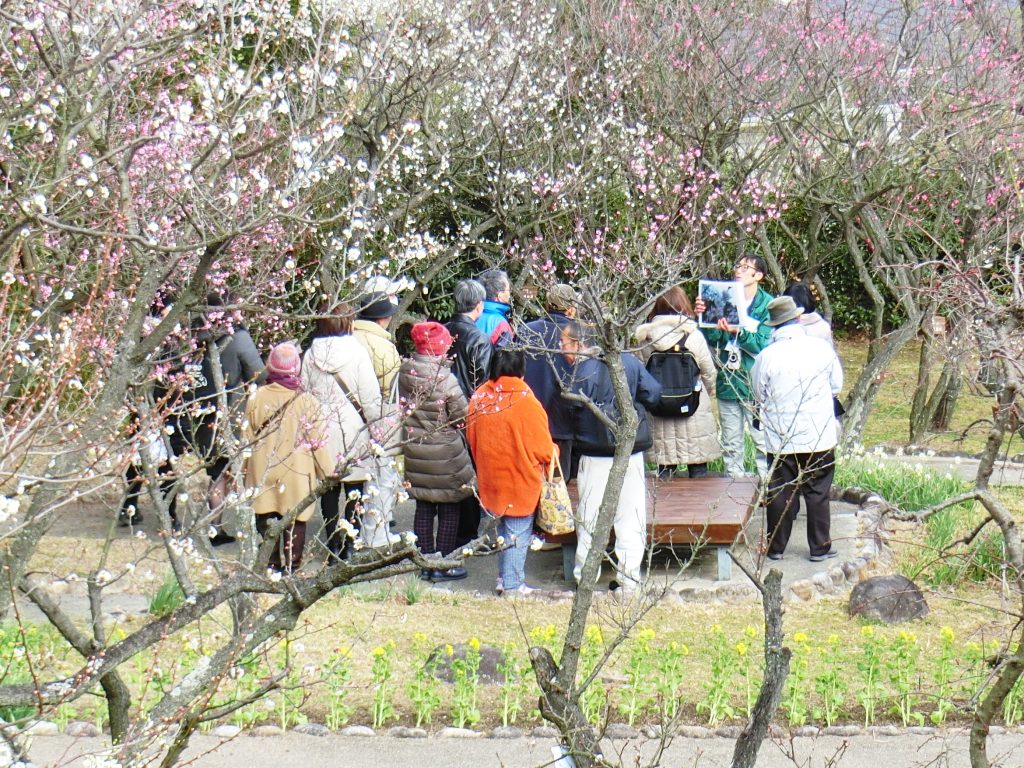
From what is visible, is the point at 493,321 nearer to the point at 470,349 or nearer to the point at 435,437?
the point at 470,349

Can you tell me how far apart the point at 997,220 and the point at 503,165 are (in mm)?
4827

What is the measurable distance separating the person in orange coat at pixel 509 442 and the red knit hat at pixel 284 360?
1.05 meters

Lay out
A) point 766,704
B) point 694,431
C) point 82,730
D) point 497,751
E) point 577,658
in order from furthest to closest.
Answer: point 694,431 → point 82,730 → point 497,751 → point 577,658 → point 766,704

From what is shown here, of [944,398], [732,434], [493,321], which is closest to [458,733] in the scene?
[493,321]

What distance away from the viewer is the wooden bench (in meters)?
7.59

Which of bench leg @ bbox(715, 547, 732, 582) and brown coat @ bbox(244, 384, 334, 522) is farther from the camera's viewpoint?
bench leg @ bbox(715, 547, 732, 582)

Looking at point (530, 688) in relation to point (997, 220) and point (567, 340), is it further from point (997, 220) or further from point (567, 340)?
point (997, 220)

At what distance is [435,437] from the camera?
7.59 metres

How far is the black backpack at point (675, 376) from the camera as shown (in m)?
8.44

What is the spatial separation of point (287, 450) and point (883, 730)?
11.8 feet

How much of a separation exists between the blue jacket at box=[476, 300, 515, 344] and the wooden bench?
3.93 ft

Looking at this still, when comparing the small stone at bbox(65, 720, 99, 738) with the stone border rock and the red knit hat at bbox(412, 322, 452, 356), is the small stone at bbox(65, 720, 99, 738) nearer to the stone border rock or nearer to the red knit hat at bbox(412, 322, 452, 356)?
the red knit hat at bbox(412, 322, 452, 356)

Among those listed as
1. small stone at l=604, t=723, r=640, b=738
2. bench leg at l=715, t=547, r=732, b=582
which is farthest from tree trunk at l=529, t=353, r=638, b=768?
bench leg at l=715, t=547, r=732, b=582

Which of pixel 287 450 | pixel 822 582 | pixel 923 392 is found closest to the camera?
pixel 287 450
